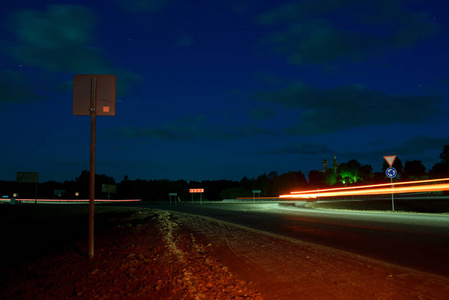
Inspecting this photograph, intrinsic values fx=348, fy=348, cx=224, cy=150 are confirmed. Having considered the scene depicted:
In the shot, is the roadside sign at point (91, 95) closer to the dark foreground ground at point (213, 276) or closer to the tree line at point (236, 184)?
the dark foreground ground at point (213, 276)

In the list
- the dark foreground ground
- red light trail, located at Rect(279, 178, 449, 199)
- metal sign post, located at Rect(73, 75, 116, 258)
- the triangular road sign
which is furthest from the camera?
red light trail, located at Rect(279, 178, 449, 199)

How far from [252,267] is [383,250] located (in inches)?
155

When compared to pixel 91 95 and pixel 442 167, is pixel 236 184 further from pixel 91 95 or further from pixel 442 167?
pixel 91 95

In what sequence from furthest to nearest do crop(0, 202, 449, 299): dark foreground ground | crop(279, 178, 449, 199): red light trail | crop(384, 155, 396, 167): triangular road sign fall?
1. crop(279, 178, 449, 199): red light trail
2. crop(384, 155, 396, 167): triangular road sign
3. crop(0, 202, 449, 299): dark foreground ground

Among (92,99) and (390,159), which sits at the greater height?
(92,99)

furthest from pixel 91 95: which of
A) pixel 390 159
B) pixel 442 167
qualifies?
pixel 442 167

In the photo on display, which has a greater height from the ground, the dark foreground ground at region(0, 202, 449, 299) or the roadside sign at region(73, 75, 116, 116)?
the roadside sign at region(73, 75, 116, 116)

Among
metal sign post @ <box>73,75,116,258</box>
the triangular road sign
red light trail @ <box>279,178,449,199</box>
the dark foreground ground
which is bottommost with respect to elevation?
the dark foreground ground

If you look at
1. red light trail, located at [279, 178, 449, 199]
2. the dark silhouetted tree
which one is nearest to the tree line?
the dark silhouetted tree

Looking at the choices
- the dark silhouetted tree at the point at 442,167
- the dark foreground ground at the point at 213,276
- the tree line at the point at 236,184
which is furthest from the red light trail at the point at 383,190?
the dark silhouetted tree at the point at 442,167

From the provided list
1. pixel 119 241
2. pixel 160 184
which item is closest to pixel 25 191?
pixel 160 184

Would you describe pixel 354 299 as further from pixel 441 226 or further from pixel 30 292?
pixel 441 226

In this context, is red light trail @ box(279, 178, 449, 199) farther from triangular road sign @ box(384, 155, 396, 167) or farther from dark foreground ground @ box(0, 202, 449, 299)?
dark foreground ground @ box(0, 202, 449, 299)

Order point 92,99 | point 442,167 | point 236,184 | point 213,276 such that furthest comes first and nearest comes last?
point 236,184 → point 442,167 → point 92,99 → point 213,276
